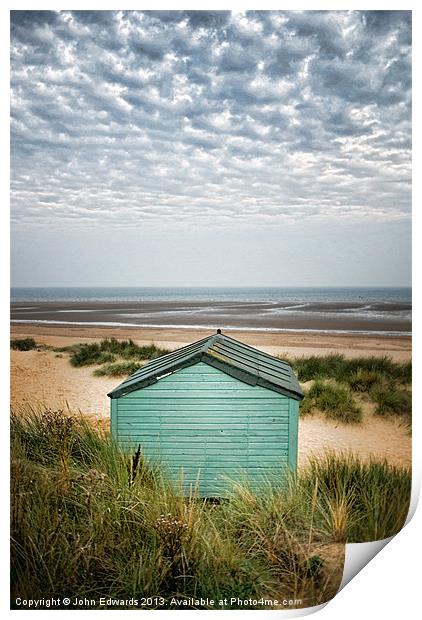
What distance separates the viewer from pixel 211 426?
252cm

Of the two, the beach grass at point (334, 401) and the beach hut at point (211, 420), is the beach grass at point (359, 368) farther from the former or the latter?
the beach hut at point (211, 420)

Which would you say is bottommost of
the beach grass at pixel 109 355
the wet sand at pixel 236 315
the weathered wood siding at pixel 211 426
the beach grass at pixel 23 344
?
the weathered wood siding at pixel 211 426

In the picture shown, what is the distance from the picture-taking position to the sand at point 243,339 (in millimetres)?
2691

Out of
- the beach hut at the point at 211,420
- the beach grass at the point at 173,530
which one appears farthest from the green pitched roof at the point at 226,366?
the beach grass at the point at 173,530

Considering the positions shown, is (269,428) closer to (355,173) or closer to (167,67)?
(355,173)

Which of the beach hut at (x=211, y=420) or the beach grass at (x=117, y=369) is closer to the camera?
the beach hut at (x=211, y=420)

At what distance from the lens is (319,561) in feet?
8.48

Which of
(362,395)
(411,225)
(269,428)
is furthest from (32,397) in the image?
(411,225)

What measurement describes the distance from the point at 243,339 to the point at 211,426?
1.68 feet

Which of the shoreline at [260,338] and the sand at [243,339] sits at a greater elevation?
the shoreline at [260,338]

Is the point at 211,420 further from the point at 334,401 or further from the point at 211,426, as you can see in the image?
the point at 334,401

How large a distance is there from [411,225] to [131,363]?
1.54 meters

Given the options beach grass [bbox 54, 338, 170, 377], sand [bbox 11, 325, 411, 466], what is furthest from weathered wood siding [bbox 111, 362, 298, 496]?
beach grass [bbox 54, 338, 170, 377]

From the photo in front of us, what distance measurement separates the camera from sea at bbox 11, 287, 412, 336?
Result: 2.75 meters
